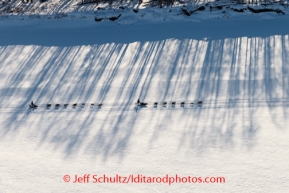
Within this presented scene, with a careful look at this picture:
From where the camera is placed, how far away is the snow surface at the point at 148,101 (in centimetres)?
898

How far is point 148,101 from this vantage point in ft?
35.6

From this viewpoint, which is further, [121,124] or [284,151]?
[121,124]

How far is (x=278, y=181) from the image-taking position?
331 inches

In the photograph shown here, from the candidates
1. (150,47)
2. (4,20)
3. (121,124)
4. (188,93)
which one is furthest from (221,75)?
(4,20)

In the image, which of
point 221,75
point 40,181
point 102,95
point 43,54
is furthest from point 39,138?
point 221,75

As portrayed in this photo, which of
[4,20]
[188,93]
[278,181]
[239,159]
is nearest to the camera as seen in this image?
[278,181]

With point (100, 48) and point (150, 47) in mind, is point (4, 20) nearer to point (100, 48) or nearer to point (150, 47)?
point (100, 48)

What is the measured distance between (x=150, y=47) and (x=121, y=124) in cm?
401

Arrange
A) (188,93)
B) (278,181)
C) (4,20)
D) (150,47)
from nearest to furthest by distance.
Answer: (278,181), (188,93), (150,47), (4,20)

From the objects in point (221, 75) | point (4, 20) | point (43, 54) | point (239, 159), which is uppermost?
point (4, 20)

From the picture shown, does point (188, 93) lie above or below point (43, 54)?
below

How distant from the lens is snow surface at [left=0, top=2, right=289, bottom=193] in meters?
8.98

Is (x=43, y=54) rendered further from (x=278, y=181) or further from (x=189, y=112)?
(x=278, y=181)

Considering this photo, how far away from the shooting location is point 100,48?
13.2 metres
